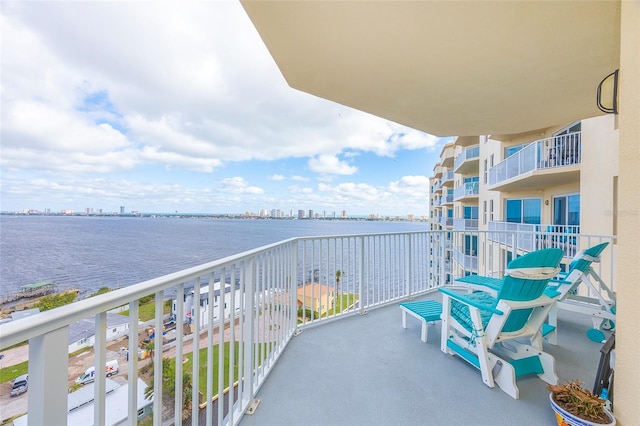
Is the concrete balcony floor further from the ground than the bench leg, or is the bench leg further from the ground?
the bench leg

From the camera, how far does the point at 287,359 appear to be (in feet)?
7.80

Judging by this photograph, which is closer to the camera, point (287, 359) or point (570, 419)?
point (570, 419)

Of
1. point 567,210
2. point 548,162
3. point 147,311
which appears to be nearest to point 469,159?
point 567,210

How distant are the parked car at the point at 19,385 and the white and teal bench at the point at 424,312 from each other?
9.14 ft

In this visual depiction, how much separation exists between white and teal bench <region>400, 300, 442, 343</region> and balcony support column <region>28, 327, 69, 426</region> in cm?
273

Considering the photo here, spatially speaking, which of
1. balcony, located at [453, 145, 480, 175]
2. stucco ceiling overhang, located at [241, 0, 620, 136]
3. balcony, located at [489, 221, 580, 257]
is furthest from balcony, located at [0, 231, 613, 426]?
balcony, located at [453, 145, 480, 175]

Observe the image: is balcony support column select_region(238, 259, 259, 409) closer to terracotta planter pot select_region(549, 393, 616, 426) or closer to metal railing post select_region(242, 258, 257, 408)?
metal railing post select_region(242, 258, 257, 408)

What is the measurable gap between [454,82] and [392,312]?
2871mm

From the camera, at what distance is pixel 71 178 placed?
24.0 meters

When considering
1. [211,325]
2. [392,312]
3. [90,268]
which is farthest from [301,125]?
[90,268]

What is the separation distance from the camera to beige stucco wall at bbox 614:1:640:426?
42.1 inches

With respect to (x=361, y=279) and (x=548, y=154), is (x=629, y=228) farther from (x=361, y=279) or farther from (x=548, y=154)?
(x=548, y=154)

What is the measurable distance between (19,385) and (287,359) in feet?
6.31

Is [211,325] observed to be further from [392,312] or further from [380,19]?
[392,312]
